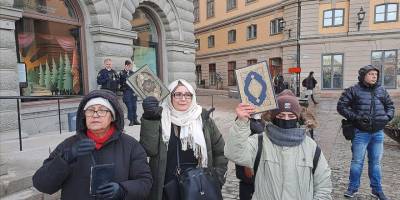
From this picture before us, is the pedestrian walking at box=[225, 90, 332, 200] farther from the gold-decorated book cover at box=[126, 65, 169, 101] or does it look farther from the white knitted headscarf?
the gold-decorated book cover at box=[126, 65, 169, 101]

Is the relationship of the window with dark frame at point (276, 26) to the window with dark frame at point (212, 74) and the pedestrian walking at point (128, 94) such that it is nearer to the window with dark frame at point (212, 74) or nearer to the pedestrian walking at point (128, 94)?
the window with dark frame at point (212, 74)

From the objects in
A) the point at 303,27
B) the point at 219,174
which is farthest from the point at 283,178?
the point at 303,27

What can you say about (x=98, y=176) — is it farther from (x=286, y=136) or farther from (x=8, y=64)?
(x=8, y=64)

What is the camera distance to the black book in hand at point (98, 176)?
190cm

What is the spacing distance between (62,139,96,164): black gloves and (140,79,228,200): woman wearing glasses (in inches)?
30.9

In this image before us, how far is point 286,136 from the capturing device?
7.80 ft

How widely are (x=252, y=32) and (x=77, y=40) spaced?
25.0 m

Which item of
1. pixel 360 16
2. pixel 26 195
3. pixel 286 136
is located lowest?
pixel 26 195

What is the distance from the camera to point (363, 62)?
970 inches

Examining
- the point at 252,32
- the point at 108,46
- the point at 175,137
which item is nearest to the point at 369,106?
the point at 175,137

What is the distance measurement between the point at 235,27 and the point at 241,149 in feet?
106

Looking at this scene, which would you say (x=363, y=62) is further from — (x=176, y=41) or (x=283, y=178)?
(x=283, y=178)

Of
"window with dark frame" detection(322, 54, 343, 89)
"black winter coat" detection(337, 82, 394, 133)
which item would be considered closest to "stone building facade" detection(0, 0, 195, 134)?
"black winter coat" detection(337, 82, 394, 133)

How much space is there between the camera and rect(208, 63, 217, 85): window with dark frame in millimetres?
36656
